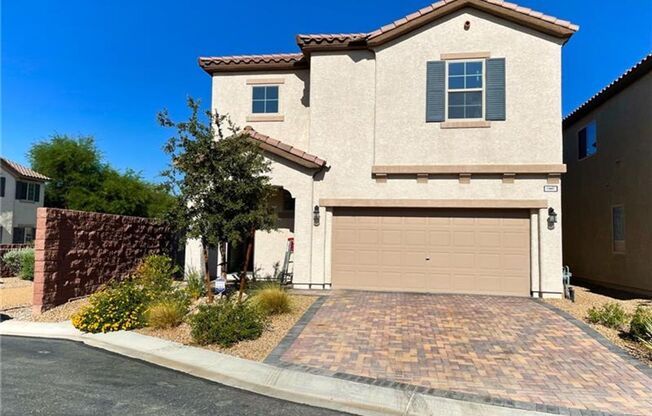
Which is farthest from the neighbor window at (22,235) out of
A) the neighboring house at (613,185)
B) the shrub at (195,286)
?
the neighboring house at (613,185)

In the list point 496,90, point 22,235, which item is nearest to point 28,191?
point 22,235

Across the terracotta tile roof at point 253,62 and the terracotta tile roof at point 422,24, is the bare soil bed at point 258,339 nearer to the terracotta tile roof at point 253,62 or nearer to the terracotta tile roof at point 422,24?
the terracotta tile roof at point 422,24

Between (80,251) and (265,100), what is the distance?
24.4 ft

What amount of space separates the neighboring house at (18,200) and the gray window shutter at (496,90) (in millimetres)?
29906

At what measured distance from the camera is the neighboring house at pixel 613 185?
1301 cm

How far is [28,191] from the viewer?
30.8 metres

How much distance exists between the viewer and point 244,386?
6.10 meters

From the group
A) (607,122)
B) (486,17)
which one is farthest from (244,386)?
(607,122)

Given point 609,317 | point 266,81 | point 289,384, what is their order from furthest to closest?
point 266,81, point 609,317, point 289,384

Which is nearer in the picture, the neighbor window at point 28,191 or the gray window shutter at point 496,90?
the gray window shutter at point 496,90

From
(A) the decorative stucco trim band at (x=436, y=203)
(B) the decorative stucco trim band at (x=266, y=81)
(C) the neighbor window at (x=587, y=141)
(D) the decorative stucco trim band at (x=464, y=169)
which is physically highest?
(B) the decorative stucco trim band at (x=266, y=81)

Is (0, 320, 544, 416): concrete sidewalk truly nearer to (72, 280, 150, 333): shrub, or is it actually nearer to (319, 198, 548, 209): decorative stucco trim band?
(72, 280, 150, 333): shrub

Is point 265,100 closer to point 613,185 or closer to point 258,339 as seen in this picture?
point 258,339

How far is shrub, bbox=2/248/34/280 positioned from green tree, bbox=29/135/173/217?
17556mm
